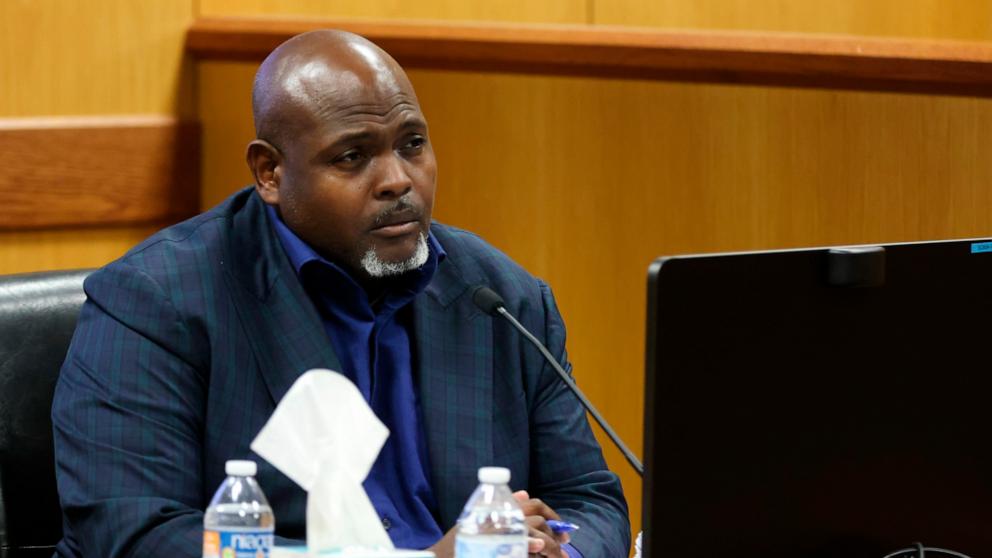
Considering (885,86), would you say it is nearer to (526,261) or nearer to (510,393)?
(526,261)

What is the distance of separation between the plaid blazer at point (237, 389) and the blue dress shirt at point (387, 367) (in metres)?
0.02

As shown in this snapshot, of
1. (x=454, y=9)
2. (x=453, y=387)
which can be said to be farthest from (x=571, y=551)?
(x=454, y=9)

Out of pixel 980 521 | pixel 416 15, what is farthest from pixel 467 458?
pixel 416 15

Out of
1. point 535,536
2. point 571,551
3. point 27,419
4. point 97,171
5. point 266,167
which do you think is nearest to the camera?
point 535,536

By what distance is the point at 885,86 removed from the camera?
276cm

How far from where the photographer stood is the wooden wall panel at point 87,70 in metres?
2.67

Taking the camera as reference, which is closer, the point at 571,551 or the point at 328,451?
the point at 328,451

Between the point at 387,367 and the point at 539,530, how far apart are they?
383 mm

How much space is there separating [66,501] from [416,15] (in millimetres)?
1576

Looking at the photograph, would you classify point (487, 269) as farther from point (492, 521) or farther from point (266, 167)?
point (492, 521)

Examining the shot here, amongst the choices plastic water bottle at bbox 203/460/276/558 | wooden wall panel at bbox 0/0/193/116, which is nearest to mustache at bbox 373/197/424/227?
plastic water bottle at bbox 203/460/276/558

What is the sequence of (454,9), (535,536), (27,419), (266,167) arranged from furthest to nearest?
(454,9) < (266,167) < (27,419) < (535,536)

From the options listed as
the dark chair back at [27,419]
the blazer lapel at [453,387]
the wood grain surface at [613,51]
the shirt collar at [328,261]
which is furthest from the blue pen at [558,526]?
the wood grain surface at [613,51]

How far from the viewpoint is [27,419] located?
6.00 feet
